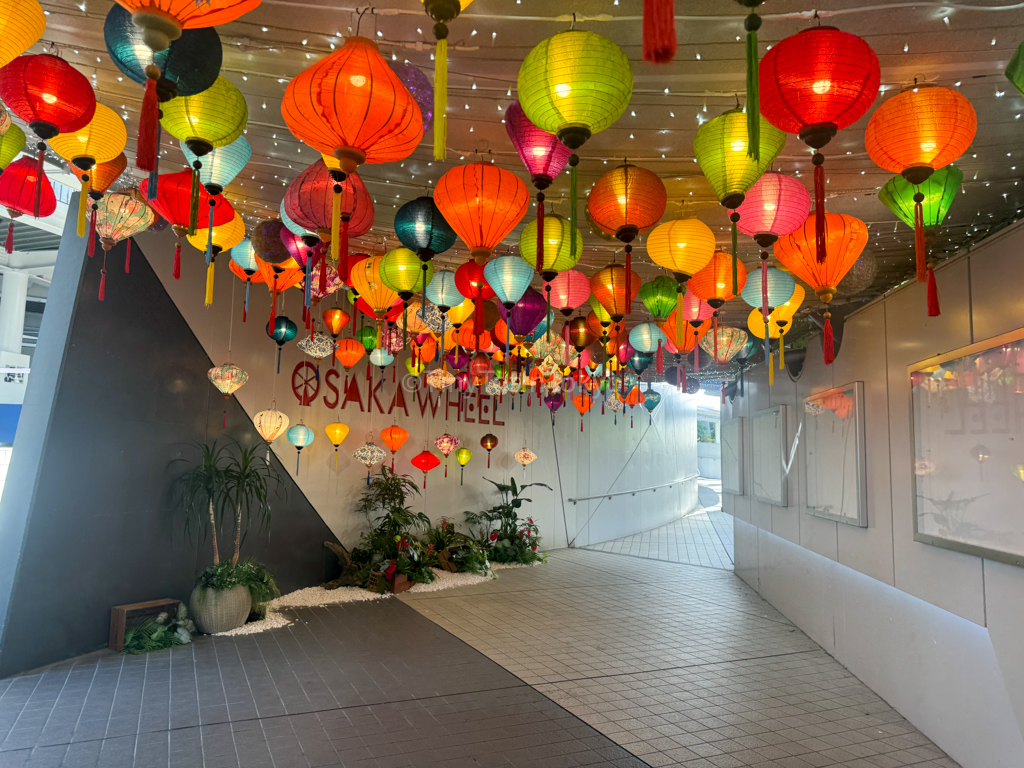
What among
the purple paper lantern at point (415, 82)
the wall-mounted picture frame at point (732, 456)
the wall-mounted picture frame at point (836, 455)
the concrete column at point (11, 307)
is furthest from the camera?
the concrete column at point (11, 307)

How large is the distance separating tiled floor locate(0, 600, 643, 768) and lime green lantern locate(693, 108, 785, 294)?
2.80 m

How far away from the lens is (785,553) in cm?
670

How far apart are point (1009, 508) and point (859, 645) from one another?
7.49ft

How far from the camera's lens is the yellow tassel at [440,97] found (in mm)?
1514

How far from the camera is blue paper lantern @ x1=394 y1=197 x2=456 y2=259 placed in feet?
10.0

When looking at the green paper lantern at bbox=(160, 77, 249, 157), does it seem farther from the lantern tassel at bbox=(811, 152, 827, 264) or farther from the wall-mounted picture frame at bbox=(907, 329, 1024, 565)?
the wall-mounted picture frame at bbox=(907, 329, 1024, 565)

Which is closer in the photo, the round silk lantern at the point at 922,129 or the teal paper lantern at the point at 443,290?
the round silk lantern at the point at 922,129

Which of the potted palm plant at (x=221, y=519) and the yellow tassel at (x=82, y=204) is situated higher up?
the yellow tassel at (x=82, y=204)

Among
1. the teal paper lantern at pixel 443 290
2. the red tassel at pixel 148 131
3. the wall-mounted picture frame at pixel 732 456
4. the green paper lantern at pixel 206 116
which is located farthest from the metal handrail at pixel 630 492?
the red tassel at pixel 148 131

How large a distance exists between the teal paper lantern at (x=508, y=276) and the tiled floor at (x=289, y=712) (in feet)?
8.01

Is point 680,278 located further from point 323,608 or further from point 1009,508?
point 323,608

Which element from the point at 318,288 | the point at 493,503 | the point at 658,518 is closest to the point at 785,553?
the point at 493,503

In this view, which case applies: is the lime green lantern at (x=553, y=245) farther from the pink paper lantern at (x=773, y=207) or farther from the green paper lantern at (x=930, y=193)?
the green paper lantern at (x=930, y=193)

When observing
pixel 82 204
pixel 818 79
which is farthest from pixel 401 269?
pixel 818 79
